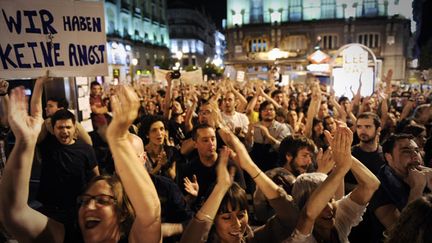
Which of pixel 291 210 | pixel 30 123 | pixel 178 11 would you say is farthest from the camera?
pixel 178 11

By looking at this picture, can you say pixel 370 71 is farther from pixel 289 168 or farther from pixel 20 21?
pixel 20 21

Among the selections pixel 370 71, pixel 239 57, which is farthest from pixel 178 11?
pixel 370 71

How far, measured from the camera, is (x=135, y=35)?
5588 cm

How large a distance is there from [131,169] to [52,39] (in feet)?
9.80

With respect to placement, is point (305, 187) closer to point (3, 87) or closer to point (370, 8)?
point (3, 87)

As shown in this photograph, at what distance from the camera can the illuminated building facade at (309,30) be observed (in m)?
49.0

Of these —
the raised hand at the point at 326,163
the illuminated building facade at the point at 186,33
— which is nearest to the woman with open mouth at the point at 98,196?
the raised hand at the point at 326,163

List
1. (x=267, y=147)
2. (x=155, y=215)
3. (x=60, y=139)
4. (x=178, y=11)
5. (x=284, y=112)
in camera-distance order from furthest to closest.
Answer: (x=178, y=11) → (x=284, y=112) → (x=267, y=147) → (x=60, y=139) → (x=155, y=215)

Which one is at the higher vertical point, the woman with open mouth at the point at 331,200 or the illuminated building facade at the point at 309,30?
the illuminated building facade at the point at 309,30

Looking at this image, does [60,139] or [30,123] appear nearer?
[30,123]

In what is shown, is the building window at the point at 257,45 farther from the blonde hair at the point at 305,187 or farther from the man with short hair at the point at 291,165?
the blonde hair at the point at 305,187

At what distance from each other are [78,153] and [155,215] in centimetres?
228

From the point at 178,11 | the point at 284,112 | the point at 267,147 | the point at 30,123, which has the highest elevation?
the point at 178,11

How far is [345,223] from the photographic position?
2729 mm
